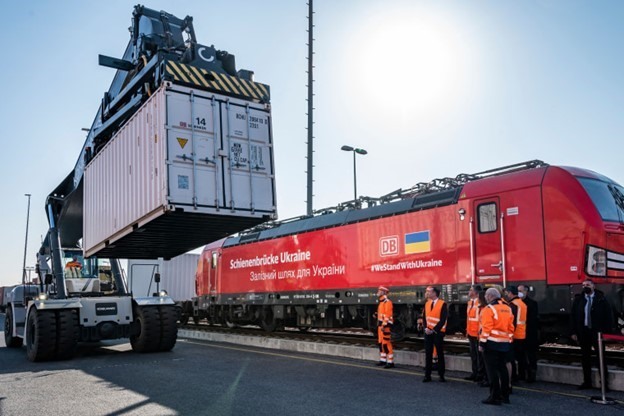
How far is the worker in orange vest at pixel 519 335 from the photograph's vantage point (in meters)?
9.45

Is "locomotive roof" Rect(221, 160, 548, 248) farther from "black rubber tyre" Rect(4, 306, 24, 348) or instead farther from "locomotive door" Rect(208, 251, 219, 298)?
"black rubber tyre" Rect(4, 306, 24, 348)

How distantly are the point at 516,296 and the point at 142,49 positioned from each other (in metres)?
9.50

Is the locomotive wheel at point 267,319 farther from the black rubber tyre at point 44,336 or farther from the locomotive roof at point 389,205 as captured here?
the black rubber tyre at point 44,336

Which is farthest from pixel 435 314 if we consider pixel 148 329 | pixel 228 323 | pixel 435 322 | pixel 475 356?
pixel 228 323

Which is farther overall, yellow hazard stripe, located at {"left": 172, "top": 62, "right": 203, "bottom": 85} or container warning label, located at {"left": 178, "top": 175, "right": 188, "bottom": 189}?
yellow hazard stripe, located at {"left": 172, "top": 62, "right": 203, "bottom": 85}

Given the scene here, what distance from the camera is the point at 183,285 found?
1286 inches

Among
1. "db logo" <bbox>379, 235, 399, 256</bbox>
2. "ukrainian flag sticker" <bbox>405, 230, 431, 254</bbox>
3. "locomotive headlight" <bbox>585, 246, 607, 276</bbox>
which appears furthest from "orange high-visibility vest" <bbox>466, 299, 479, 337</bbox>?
"db logo" <bbox>379, 235, 399, 256</bbox>

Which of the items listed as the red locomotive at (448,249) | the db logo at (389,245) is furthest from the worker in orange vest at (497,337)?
A: the db logo at (389,245)

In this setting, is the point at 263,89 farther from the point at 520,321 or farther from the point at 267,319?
the point at 267,319

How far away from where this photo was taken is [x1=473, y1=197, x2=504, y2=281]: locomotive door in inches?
468

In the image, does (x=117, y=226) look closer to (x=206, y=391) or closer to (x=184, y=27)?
(x=184, y=27)

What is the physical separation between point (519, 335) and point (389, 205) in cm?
630

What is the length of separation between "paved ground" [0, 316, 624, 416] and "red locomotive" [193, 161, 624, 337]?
2295 mm

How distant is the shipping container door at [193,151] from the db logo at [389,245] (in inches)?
196
